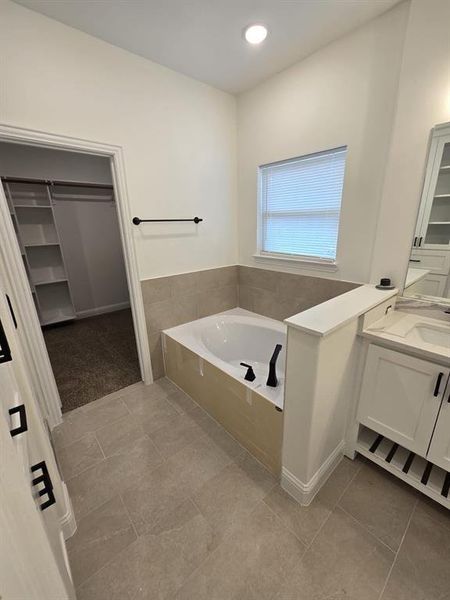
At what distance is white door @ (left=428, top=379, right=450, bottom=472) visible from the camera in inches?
45.2

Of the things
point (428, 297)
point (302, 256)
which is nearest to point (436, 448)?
point (428, 297)

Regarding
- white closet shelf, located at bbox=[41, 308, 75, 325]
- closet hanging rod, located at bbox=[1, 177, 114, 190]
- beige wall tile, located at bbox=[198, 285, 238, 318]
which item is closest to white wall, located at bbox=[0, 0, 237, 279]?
beige wall tile, located at bbox=[198, 285, 238, 318]

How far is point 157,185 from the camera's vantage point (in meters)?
2.06

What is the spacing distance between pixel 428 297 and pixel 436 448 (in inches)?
33.7

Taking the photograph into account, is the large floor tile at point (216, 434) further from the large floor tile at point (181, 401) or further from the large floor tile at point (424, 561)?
the large floor tile at point (424, 561)

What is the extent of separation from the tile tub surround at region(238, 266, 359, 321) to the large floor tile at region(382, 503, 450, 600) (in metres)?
1.36

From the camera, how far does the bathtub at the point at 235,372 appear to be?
1.48 m

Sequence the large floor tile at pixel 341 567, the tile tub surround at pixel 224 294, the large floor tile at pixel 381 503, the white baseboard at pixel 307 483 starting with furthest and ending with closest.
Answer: the tile tub surround at pixel 224 294 → the white baseboard at pixel 307 483 → the large floor tile at pixel 381 503 → the large floor tile at pixel 341 567

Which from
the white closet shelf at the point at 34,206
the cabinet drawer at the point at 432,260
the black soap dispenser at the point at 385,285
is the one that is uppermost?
the white closet shelf at the point at 34,206

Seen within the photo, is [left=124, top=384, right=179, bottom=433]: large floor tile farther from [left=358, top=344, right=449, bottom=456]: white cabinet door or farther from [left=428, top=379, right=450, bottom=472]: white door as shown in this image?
[left=428, top=379, right=450, bottom=472]: white door

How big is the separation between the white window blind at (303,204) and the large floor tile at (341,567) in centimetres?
170

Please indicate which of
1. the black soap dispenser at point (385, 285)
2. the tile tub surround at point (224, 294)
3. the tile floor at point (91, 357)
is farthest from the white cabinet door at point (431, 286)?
the tile floor at point (91, 357)

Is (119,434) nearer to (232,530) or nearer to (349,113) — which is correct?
(232,530)

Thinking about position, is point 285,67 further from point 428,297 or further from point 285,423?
point 285,423
